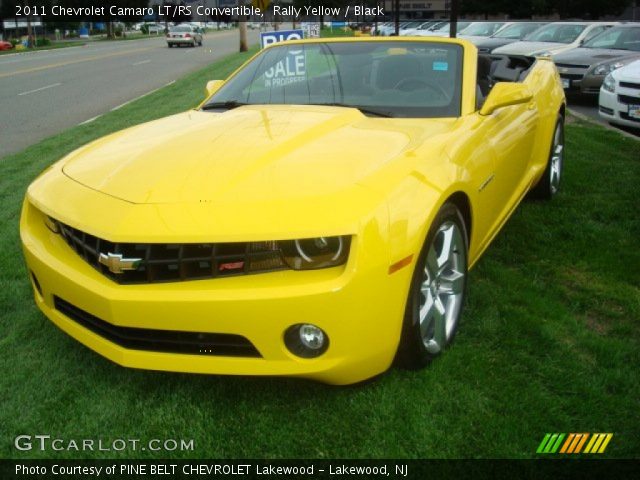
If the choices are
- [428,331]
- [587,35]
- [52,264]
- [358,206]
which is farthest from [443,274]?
[587,35]

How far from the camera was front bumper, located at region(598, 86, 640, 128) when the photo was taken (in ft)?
26.0

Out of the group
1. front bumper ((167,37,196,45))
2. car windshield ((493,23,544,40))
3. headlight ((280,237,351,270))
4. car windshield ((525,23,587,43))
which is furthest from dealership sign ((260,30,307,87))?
front bumper ((167,37,196,45))

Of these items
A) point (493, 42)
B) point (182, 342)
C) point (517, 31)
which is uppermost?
point (517, 31)

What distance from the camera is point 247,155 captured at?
2738 mm

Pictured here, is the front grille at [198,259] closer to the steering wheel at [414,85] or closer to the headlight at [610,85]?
the steering wheel at [414,85]

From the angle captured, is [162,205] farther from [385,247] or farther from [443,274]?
[443,274]

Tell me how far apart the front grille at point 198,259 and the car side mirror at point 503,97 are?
1694 mm

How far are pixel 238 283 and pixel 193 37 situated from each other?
39581 mm

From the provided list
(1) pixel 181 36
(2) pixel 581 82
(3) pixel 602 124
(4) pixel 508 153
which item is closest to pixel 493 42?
(2) pixel 581 82

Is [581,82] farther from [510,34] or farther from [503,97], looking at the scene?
[503,97]

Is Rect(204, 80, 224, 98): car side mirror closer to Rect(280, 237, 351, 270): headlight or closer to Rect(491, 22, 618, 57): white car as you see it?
Rect(280, 237, 351, 270): headlight

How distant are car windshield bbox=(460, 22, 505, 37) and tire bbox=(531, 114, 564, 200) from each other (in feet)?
46.0

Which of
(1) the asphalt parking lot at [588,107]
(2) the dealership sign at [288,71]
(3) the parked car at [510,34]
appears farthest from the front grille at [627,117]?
(3) the parked car at [510,34]

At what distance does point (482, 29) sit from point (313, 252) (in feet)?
58.8
